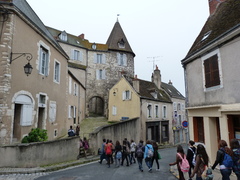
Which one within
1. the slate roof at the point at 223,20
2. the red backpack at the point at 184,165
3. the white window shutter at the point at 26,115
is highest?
the slate roof at the point at 223,20

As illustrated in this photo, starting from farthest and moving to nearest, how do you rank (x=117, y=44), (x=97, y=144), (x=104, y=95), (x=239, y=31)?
(x=117, y=44)
(x=104, y=95)
(x=97, y=144)
(x=239, y=31)

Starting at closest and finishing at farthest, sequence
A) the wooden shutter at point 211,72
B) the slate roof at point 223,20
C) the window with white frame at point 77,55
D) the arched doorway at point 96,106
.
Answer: the slate roof at point 223,20, the wooden shutter at point 211,72, the window with white frame at point 77,55, the arched doorway at point 96,106

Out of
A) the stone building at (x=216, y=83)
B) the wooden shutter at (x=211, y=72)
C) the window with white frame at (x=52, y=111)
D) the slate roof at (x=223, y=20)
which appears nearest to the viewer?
the stone building at (x=216, y=83)

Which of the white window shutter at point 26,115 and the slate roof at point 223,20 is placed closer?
the slate roof at point 223,20

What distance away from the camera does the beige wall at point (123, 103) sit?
18406 mm

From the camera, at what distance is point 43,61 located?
1050 cm

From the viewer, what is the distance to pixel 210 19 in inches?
397

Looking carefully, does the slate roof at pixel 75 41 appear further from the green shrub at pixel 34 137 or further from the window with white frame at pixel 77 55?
the green shrub at pixel 34 137

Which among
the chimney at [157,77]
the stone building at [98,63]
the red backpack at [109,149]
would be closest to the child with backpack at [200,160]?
the red backpack at [109,149]

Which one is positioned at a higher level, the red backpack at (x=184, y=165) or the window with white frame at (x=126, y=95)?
the window with white frame at (x=126, y=95)

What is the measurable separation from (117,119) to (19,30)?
547 inches

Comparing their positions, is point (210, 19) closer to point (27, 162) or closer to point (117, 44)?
point (27, 162)

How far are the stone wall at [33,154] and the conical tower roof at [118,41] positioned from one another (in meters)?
20.7

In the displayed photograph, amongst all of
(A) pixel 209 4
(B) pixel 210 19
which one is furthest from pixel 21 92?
(A) pixel 209 4
